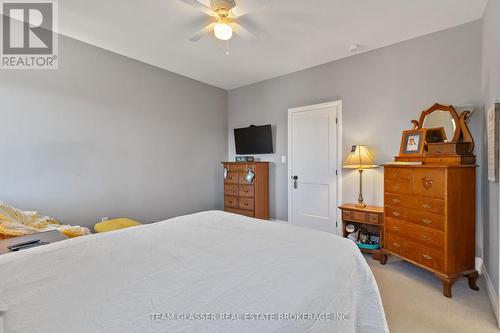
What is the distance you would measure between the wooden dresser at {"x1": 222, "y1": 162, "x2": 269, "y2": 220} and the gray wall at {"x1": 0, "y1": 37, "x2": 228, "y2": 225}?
57cm

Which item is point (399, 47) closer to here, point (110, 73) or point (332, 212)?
point (332, 212)

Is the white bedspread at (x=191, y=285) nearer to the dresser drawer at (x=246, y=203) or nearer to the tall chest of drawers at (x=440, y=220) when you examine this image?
the tall chest of drawers at (x=440, y=220)

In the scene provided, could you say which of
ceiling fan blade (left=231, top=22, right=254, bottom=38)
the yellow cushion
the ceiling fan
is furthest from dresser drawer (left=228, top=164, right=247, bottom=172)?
the ceiling fan

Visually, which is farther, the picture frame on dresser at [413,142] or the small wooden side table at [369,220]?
the small wooden side table at [369,220]

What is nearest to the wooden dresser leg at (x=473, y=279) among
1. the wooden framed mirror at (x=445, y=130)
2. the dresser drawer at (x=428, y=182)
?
the dresser drawer at (x=428, y=182)

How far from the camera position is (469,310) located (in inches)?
76.2

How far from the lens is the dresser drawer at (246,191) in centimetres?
408

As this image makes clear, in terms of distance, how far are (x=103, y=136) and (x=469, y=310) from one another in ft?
14.1

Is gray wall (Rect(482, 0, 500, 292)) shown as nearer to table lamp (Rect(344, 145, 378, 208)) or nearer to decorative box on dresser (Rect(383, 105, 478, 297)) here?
decorative box on dresser (Rect(383, 105, 478, 297))

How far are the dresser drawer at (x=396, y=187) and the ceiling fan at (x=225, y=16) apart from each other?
219 centimetres

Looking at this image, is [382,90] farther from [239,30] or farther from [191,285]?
[191,285]

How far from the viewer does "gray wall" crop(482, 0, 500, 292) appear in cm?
196

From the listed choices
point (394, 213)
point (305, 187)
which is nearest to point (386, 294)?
point (394, 213)

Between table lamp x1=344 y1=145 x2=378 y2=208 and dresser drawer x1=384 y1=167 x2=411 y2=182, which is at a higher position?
table lamp x1=344 y1=145 x2=378 y2=208
